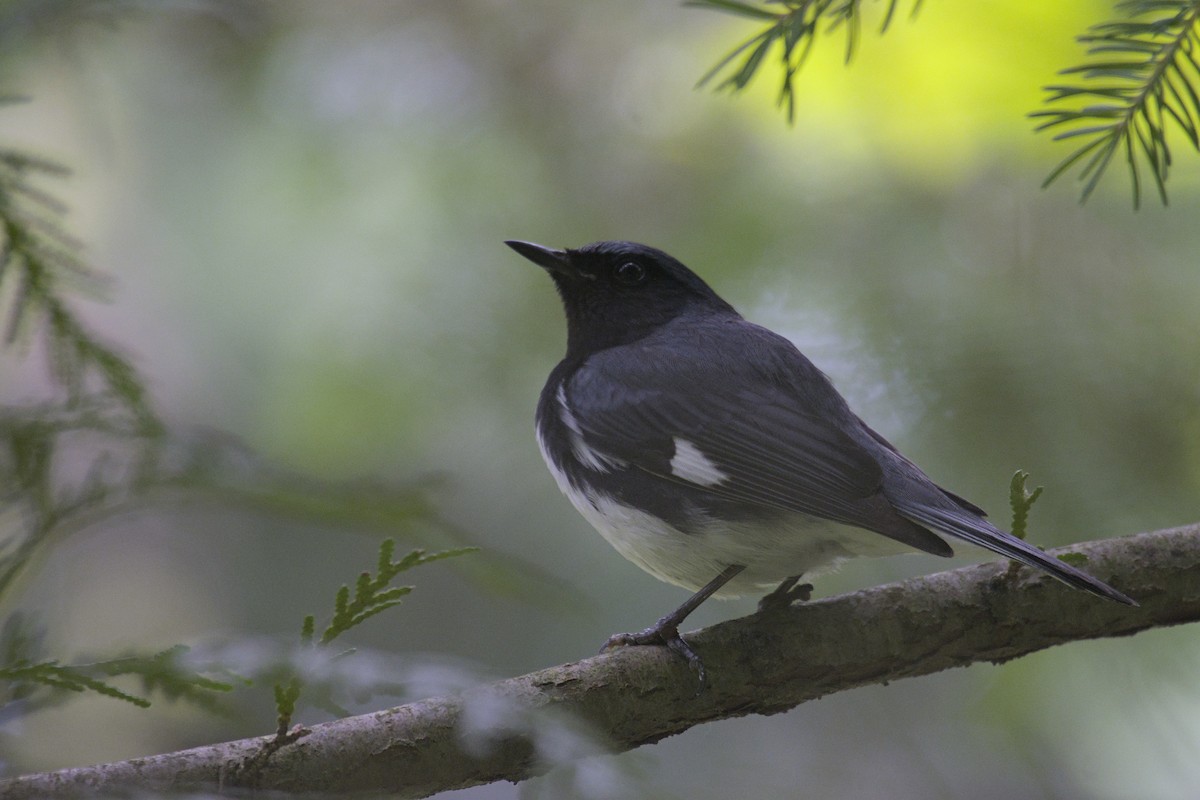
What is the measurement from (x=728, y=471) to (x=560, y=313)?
4.90 feet

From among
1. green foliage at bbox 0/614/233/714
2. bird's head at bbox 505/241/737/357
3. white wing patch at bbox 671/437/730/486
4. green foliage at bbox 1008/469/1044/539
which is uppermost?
bird's head at bbox 505/241/737/357

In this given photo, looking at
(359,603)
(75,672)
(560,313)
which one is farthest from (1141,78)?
(560,313)

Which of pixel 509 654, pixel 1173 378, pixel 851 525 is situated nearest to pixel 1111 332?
pixel 1173 378

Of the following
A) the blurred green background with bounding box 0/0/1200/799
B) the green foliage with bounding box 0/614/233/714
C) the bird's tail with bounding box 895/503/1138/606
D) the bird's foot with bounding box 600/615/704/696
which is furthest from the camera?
the blurred green background with bounding box 0/0/1200/799

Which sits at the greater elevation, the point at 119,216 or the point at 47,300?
the point at 119,216

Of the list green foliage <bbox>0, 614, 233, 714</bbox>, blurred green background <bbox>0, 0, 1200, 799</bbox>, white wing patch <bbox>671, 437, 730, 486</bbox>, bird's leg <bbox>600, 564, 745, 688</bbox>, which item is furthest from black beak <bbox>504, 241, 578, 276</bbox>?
green foliage <bbox>0, 614, 233, 714</bbox>

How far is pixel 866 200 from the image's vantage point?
338cm

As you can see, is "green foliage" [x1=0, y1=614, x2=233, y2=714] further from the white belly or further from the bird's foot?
the white belly

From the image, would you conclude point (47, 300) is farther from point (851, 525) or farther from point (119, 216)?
point (119, 216)

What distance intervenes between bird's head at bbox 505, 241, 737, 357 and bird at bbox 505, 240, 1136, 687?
13cm

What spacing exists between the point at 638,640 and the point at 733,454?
49cm

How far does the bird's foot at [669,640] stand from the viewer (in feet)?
7.14

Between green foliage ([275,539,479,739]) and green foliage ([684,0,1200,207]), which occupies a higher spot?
green foliage ([684,0,1200,207])

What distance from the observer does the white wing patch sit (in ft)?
8.00
